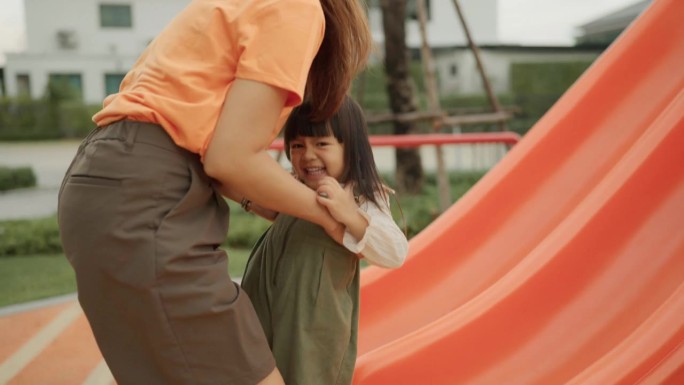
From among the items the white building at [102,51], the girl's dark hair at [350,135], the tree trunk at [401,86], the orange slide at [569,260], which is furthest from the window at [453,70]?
the girl's dark hair at [350,135]

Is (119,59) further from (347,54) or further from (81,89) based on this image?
(347,54)

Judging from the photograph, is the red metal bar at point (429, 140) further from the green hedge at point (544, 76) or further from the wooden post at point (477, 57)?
the green hedge at point (544, 76)

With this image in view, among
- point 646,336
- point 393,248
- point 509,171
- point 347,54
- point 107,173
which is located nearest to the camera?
point 107,173

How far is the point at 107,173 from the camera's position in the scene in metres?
1.48

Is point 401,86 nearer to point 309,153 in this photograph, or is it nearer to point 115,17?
point 309,153

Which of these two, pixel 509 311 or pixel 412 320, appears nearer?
pixel 509 311

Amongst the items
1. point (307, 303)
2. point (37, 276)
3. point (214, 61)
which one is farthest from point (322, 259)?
point (37, 276)

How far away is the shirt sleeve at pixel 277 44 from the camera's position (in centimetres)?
144

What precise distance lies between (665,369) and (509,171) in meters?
1.49

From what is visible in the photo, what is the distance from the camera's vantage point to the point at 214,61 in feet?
4.95

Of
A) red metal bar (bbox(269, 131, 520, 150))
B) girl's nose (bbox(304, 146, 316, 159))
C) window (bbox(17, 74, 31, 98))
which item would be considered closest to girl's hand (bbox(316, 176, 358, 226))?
girl's nose (bbox(304, 146, 316, 159))

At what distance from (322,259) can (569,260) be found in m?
1.13

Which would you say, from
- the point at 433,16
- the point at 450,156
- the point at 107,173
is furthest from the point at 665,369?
the point at 433,16

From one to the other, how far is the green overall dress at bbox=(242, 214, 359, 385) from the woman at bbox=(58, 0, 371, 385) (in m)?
0.30
